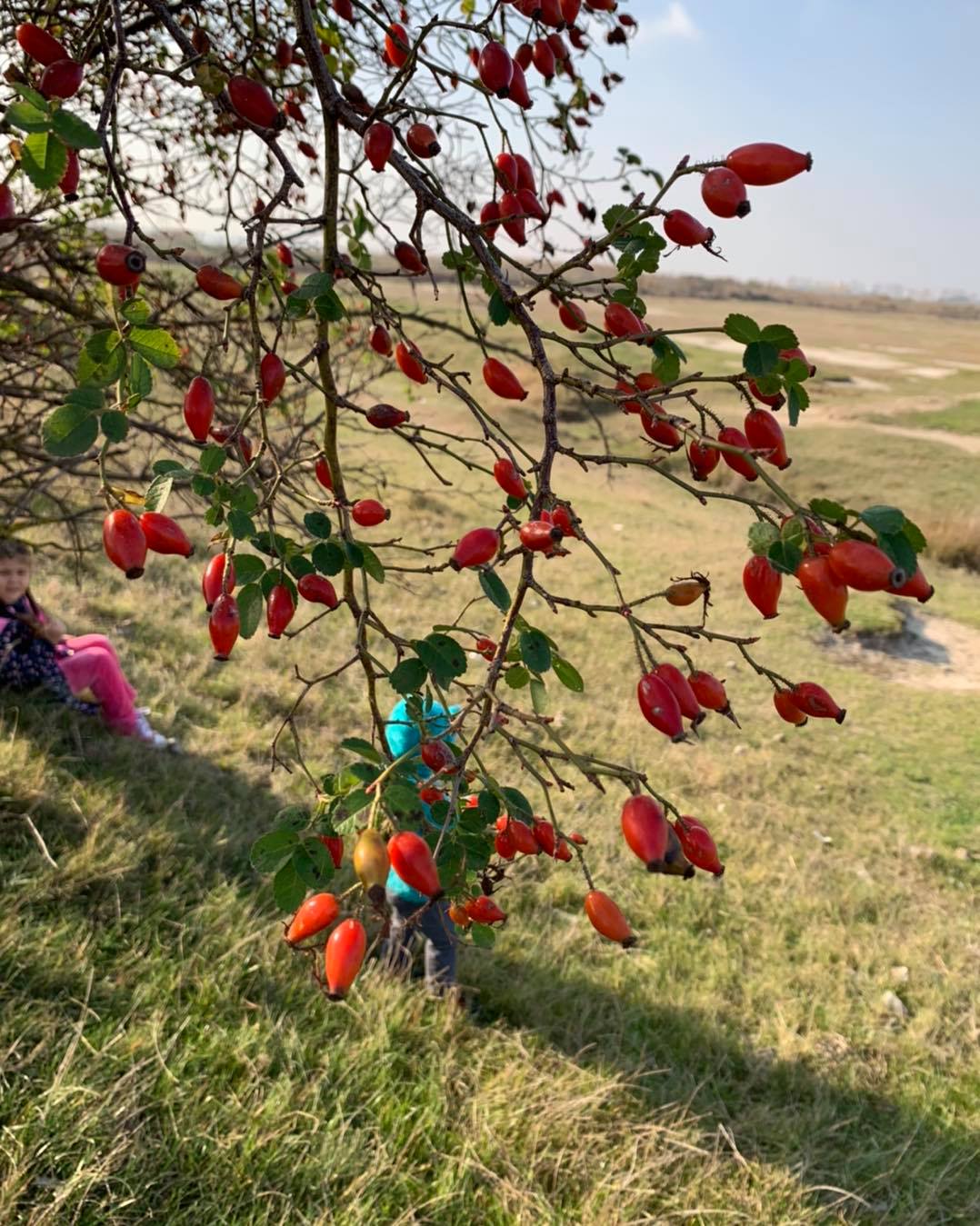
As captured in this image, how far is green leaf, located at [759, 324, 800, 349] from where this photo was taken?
819 millimetres

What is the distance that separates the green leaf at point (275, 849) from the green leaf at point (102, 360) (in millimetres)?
479

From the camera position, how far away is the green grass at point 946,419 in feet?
64.7

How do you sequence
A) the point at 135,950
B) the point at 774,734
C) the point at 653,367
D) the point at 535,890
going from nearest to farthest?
1. the point at 653,367
2. the point at 135,950
3. the point at 535,890
4. the point at 774,734

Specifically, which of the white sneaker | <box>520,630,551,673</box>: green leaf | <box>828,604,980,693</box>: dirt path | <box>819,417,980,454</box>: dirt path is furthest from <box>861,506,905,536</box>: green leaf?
<box>819,417,980,454</box>: dirt path

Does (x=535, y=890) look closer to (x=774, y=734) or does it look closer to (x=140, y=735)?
(x=140, y=735)

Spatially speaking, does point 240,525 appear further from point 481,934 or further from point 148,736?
point 148,736

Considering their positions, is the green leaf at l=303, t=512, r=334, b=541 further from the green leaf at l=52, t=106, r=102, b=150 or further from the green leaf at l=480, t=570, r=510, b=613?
the green leaf at l=52, t=106, r=102, b=150

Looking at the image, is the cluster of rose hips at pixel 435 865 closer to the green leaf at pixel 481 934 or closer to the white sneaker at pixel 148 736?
the green leaf at pixel 481 934

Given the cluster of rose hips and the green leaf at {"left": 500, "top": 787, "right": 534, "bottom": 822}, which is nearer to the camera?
the cluster of rose hips

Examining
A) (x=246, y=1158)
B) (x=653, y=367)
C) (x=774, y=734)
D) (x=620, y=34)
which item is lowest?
(x=774, y=734)

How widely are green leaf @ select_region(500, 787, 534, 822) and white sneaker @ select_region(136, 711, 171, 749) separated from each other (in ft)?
10.8

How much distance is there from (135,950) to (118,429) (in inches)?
86.8

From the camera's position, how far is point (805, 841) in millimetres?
5164

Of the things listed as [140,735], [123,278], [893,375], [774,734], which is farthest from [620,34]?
[893,375]
